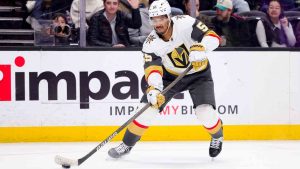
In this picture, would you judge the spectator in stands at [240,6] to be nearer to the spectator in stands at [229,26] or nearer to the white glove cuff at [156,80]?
the spectator in stands at [229,26]

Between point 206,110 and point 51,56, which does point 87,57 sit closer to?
point 51,56

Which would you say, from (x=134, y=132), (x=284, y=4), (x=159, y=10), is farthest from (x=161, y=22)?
(x=284, y=4)

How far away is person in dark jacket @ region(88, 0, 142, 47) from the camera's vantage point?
6.72 meters

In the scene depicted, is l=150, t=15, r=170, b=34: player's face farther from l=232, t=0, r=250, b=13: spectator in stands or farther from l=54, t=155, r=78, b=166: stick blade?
l=232, t=0, r=250, b=13: spectator in stands

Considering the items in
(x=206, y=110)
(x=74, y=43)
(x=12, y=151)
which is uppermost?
(x=74, y=43)

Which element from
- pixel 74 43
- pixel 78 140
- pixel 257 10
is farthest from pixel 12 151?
pixel 257 10

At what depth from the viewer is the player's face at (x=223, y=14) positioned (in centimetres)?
686

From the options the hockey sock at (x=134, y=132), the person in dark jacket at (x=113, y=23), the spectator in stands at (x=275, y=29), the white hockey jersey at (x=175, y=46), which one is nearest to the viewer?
the white hockey jersey at (x=175, y=46)

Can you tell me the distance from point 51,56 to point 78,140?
77cm

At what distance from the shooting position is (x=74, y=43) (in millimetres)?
6629

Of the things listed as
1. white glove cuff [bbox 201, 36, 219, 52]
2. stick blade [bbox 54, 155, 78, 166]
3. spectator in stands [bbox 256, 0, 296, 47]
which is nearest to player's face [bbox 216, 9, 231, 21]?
spectator in stands [bbox 256, 0, 296, 47]

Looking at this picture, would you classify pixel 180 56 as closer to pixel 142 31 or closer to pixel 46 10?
pixel 142 31

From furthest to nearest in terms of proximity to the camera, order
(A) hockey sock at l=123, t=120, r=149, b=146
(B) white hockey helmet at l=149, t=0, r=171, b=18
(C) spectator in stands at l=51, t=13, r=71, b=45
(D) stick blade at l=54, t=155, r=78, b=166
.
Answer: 1. (C) spectator in stands at l=51, t=13, r=71, b=45
2. (A) hockey sock at l=123, t=120, r=149, b=146
3. (B) white hockey helmet at l=149, t=0, r=171, b=18
4. (D) stick blade at l=54, t=155, r=78, b=166

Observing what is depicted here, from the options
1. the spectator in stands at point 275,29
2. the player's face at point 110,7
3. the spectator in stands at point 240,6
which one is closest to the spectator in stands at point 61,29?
the player's face at point 110,7
